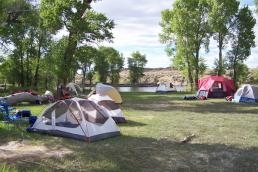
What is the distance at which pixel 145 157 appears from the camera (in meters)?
12.0

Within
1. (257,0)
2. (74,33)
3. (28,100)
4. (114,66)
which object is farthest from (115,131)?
(114,66)

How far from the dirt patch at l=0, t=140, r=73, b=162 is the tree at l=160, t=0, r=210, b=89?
A: 39.0 meters

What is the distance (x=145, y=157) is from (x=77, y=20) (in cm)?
2302

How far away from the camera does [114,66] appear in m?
106

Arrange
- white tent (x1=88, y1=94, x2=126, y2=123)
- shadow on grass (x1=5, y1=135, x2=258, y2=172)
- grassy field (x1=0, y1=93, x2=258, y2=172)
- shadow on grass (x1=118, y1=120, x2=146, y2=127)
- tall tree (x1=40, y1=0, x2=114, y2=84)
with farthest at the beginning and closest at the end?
tall tree (x1=40, y1=0, x2=114, y2=84) → white tent (x1=88, y1=94, x2=126, y2=123) → shadow on grass (x1=118, y1=120, x2=146, y2=127) → grassy field (x1=0, y1=93, x2=258, y2=172) → shadow on grass (x1=5, y1=135, x2=258, y2=172)

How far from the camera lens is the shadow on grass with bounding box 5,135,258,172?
1095cm

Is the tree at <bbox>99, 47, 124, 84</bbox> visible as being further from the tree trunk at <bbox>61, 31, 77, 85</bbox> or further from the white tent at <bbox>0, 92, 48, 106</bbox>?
the white tent at <bbox>0, 92, 48, 106</bbox>

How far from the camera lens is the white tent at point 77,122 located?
14.3 m

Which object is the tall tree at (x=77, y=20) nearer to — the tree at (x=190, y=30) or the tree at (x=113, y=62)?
the tree at (x=190, y=30)

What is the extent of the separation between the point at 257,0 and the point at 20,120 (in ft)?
96.0

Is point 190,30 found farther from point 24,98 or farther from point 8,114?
point 8,114

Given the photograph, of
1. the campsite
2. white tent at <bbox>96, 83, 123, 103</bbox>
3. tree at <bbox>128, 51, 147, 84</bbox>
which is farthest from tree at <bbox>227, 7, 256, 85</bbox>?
tree at <bbox>128, 51, 147, 84</bbox>

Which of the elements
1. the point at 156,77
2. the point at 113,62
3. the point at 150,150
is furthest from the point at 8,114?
the point at 156,77

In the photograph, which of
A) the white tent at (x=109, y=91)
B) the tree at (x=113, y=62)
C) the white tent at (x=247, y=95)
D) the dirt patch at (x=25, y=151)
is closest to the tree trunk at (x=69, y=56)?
the white tent at (x=109, y=91)
